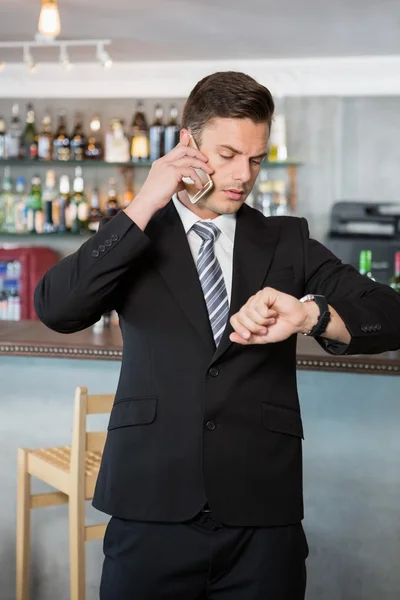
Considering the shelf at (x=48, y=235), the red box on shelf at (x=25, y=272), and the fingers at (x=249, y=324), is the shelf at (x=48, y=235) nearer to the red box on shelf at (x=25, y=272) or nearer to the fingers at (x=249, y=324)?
the red box on shelf at (x=25, y=272)

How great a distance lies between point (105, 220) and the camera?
64.8 inches

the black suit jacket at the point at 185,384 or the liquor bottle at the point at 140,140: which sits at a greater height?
the liquor bottle at the point at 140,140

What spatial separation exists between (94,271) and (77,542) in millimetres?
1442

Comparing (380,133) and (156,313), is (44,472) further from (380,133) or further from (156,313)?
(380,133)

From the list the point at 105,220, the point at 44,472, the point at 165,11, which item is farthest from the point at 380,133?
the point at 105,220

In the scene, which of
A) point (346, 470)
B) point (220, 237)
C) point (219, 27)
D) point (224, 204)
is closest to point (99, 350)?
point (346, 470)

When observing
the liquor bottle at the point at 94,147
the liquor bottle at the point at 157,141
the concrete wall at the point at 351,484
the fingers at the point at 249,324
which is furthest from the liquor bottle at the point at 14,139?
the fingers at the point at 249,324

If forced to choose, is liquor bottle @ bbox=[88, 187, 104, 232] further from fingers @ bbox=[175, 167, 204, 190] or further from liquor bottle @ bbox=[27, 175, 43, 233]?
fingers @ bbox=[175, 167, 204, 190]

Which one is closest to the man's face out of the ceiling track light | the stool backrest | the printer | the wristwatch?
the wristwatch

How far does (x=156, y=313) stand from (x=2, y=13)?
372 cm

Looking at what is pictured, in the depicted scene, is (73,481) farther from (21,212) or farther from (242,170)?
(21,212)

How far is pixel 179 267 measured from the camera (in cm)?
158

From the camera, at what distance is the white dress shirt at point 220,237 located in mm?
1633

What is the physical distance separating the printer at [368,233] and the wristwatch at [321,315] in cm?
447
